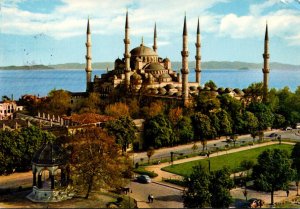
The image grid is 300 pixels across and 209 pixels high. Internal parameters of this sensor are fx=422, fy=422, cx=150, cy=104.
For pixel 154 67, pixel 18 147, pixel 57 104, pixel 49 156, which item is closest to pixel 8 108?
pixel 57 104

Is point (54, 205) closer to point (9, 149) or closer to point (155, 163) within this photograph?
point (9, 149)

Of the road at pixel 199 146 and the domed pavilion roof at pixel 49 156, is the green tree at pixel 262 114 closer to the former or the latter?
the road at pixel 199 146

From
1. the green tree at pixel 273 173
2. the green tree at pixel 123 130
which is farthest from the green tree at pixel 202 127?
the green tree at pixel 273 173

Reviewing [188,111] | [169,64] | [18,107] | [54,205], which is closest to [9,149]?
[54,205]

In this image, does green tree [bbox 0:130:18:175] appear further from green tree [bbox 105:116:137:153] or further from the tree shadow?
the tree shadow

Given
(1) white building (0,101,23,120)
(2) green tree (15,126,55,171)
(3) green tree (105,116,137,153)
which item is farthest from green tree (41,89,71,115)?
(2) green tree (15,126,55,171)

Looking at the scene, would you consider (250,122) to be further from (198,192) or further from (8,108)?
(8,108)
